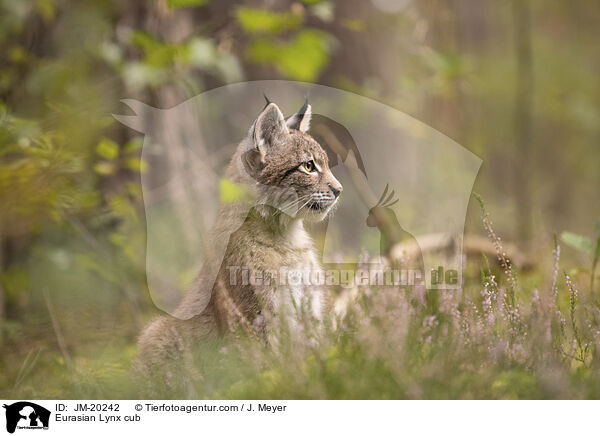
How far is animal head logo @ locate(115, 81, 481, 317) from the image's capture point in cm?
314

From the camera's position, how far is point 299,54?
3.83 meters

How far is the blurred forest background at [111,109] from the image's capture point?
13.5 ft

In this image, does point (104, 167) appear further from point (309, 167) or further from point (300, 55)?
point (309, 167)

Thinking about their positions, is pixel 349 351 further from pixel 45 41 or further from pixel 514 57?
pixel 514 57

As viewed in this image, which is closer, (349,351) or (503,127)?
(349,351)

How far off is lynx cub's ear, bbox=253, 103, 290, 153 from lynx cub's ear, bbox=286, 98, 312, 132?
0.09 meters

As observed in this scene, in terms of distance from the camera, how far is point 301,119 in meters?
3.06

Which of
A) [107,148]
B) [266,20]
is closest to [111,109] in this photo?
[107,148]

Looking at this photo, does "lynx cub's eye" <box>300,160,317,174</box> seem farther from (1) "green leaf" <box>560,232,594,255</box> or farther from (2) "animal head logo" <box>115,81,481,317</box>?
(1) "green leaf" <box>560,232,594,255</box>

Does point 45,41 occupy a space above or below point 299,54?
above

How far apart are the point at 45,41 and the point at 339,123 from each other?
398cm

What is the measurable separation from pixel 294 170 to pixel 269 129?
0.31 m

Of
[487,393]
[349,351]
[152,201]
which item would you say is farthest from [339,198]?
[152,201]
